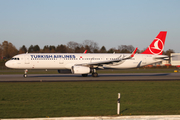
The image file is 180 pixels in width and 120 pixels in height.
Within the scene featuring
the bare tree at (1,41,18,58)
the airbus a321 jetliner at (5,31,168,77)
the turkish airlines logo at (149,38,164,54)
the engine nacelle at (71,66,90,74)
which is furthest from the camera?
the bare tree at (1,41,18,58)

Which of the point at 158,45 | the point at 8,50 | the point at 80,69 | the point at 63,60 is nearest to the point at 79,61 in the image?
the point at 63,60

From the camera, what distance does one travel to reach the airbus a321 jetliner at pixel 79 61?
3198 cm

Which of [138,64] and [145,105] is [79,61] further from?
[145,105]

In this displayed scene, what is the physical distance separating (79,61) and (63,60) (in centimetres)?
253

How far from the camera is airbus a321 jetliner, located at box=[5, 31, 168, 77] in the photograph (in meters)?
32.0

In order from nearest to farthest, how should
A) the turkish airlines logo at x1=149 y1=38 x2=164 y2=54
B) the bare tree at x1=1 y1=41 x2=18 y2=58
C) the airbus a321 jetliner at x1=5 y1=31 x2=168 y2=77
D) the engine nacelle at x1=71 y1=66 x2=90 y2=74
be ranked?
1. the engine nacelle at x1=71 y1=66 x2=90 y2=74
2. the airbus a321 jetliner at x1=5 y1=31 x2=168 y2=77
3. the turkish airlines logo at x1=149 y1=38 x2=164 y2=54
4. the bare tree at x1=1 y1=41 x2=18 y2=58

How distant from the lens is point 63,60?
32750 mm

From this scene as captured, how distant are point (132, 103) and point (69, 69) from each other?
21.8 meters

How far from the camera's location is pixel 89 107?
11.3 metres

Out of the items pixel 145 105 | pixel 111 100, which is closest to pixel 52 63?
pixel 111 100

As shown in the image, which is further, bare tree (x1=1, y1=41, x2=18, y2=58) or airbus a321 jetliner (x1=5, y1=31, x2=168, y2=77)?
bare tree (x1=1, y1=41, x2=18, y2=58)

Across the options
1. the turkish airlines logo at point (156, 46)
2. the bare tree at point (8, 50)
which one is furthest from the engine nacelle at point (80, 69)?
the bare tree at point (8, 50)

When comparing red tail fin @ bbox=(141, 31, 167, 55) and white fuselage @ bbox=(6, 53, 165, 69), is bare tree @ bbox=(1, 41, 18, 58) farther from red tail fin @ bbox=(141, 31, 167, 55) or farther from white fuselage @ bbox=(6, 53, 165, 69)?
red tail fin @ bbox=(141, 31, 167, 55)

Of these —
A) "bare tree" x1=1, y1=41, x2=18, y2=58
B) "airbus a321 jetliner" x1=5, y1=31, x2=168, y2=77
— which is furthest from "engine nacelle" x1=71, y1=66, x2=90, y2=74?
"bare tree" x1=1, y1=41, x2=18, y2=58
